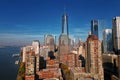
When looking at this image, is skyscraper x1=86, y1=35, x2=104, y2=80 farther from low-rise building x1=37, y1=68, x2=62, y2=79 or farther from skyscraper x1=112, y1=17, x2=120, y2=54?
skyscraper x1=112, y1=17, x2=120, y2=54

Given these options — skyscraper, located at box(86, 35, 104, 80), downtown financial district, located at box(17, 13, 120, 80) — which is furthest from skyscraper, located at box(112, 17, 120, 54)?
skyscraper, located at box(86, 35, 104, 80)

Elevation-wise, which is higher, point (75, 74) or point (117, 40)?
point (117, 40)

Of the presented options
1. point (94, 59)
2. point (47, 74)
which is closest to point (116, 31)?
point (94, 59)

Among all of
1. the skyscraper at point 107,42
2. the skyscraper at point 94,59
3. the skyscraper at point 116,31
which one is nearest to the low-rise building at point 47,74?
the skyscraper at point 94,59

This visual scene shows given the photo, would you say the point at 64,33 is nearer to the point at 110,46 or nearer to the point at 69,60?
the point at 110,46

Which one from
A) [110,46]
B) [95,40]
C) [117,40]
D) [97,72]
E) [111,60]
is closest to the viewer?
[97,72]

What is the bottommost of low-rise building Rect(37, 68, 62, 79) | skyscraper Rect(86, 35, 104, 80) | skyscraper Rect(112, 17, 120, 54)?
low-rise building Rect(37, 68, 62, 79)

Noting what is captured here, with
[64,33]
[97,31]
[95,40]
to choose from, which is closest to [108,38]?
[97,31]

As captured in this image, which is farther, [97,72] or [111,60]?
[111,60]

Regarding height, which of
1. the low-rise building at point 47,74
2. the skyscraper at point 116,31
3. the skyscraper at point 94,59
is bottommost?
the low-rise building at point 47,74

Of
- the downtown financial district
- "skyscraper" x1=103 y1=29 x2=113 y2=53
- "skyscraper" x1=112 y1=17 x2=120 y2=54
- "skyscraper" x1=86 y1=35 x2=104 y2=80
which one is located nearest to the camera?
the downtown financial district

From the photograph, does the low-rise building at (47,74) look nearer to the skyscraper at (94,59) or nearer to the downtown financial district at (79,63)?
the downtown financial district at (79,63)
